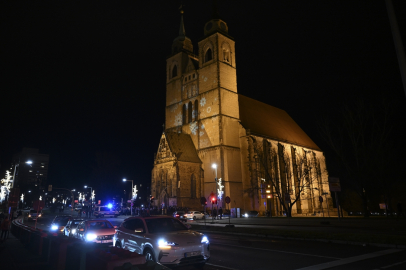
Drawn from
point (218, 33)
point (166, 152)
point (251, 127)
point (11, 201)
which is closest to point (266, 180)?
point (251, 127)

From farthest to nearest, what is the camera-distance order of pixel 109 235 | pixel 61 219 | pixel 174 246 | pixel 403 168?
pixel 403 168, pixel 61 219, pixel 109 235, pixel 174 246

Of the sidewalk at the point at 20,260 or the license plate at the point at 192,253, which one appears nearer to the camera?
the license plate at the point at 192,253

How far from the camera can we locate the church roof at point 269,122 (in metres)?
50.0

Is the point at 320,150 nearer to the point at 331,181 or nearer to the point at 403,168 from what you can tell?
the point at 403,168

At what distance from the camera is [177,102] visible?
171ft

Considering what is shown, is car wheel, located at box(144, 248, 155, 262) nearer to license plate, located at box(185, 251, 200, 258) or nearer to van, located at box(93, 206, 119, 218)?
license plate, located at box(185, 251, 200, 258)

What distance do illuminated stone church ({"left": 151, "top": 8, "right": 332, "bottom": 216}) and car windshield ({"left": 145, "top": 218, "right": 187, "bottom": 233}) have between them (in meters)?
30.3

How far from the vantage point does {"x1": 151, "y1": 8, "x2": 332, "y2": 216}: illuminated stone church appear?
139 ft

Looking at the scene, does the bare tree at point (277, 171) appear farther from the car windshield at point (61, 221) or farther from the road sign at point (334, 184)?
the car windshield at point (61, 221)

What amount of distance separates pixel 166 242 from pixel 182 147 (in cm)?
3735

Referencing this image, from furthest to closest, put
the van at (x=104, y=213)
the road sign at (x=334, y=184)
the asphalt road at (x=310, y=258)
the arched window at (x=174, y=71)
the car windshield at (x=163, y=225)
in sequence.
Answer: the arched window at (x=174, y=71) → the van at (x=104, y=213) → the road sign at (x=334, y=184) → the car windshield at (x=163, y=225) → the asphalt road at (x=310, y=258)

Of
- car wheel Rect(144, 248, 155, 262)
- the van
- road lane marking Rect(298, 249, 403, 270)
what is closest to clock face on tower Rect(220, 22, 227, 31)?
the van

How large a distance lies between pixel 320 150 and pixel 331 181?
47.8 m

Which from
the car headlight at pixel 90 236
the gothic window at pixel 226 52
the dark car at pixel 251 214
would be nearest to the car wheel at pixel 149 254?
the car headlight at pixel 90 236
